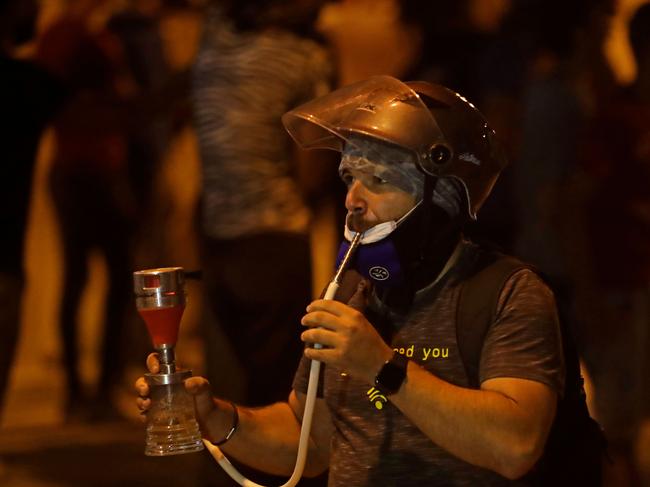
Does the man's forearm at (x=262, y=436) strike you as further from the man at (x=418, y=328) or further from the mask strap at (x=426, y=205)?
the mask strap at (x=426, y=205)

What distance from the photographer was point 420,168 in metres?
2.78

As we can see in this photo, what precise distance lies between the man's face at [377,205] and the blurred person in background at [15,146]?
2.54 m

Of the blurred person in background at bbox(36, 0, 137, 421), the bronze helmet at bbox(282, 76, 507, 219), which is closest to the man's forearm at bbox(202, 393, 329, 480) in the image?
the bronze helmet at bbox(282, 76, 507, 219)

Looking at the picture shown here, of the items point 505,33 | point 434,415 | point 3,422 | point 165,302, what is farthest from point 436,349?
point 3,422

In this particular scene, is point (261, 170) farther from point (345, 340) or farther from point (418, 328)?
point (345, 340)

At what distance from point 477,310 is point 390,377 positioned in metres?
0.25

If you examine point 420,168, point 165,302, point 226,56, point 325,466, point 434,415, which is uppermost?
point 226,56

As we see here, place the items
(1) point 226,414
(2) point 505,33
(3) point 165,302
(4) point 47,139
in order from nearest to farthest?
(3) point 165,302, (1) point 226,414, (2) point 505,33, (4) point 47,139

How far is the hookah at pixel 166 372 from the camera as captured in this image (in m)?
2.75

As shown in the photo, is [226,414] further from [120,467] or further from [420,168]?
[120,467]

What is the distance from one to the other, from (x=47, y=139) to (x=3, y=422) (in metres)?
1.56

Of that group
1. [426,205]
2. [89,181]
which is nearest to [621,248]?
[89,181]

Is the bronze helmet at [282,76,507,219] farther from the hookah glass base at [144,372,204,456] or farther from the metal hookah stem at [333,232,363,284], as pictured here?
the hookah glass base at [144,372,204,456]

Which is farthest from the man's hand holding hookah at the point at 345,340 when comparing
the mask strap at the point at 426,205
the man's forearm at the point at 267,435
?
the man's forearm at the point at 267,435
